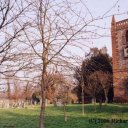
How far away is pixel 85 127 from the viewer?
20656 millimetres

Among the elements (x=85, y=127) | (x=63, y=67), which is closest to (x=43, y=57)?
(x=63, y=67)

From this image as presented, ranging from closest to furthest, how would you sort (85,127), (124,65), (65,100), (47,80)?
(47,80) → (85,127) → (65,100) → (124,65)

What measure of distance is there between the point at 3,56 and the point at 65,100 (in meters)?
25.3

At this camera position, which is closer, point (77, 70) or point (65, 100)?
point (77, 70)

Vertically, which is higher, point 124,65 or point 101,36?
point 124,65

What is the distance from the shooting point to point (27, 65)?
6102 mm

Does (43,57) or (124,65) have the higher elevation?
(124,65)

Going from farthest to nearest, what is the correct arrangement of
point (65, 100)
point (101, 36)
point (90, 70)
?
point (65, 100), point (90, 70), point (101, 36)

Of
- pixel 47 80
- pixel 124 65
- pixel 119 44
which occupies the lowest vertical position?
pixel 47 80

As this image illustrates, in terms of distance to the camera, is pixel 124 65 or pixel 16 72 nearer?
pixel 16 72

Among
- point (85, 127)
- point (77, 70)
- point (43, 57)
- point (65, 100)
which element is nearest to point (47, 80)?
point (43, 57)

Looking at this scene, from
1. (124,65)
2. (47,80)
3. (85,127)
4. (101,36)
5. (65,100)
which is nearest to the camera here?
(101,36)

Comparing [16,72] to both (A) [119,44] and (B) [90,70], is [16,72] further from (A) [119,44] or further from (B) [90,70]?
(A) [119,44]

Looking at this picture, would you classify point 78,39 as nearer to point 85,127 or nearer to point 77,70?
point 77,70
